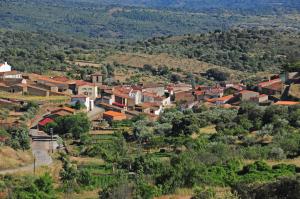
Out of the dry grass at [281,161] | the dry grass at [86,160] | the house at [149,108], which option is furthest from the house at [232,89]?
the dry grass at [281,161]

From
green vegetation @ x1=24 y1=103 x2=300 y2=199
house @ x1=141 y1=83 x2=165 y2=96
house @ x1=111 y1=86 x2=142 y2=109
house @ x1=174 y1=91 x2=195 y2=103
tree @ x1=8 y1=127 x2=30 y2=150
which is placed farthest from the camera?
house @ x1=141 y1=83 x2=165 y2=96

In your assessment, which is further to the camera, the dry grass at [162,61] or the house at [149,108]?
the dry grass at [162,61]

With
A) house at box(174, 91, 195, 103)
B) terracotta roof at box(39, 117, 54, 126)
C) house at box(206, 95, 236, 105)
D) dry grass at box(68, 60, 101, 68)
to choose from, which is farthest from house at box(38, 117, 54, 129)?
dry grass at box(68, 60, 101, 68)

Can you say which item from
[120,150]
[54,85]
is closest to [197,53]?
[54,85]

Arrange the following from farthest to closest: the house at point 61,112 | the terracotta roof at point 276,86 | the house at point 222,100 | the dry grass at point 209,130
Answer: the house at point 222,100, the terracotta roof at point 276,86, the house at point 61,112, the dry grass at point 209,130

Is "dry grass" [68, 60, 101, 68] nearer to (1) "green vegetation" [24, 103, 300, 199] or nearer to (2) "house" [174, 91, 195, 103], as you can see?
(2) "house" [174, 91, 195, 103]

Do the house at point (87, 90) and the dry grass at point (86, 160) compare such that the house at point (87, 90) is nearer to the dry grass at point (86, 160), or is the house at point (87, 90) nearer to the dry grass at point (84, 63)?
the dry grass at point (86, 160)

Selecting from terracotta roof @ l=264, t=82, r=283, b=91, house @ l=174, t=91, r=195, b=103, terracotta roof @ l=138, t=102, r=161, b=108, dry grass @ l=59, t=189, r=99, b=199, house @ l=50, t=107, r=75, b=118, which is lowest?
house @ l=174, t=91, r=195, b=103

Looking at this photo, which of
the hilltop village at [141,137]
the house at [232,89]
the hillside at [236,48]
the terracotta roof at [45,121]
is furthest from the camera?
the hillside at [236,48]
